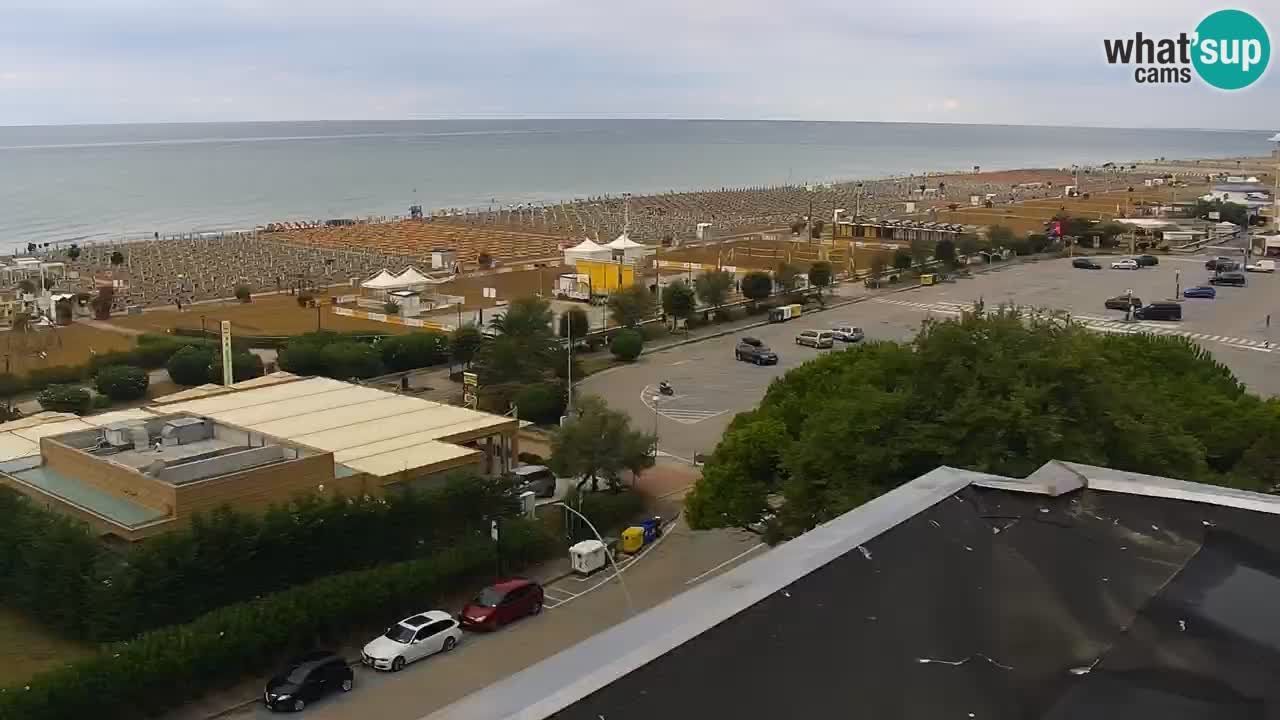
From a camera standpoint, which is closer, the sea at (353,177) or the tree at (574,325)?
the tree at (574,325)

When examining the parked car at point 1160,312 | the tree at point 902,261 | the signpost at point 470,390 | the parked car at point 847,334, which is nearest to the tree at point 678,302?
the parked car at point 847,334

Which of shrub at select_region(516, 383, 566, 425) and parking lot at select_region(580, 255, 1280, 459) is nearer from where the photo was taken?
shrub at select_region(516, 383, 566, 425)

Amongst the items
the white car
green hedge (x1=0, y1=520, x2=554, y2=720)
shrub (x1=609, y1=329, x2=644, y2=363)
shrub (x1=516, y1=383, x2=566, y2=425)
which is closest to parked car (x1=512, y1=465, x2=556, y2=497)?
green hedge (x1=0, y1=520, x2=554, y2=720)

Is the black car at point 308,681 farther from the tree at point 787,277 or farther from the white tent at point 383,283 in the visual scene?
the tree at point 787,277

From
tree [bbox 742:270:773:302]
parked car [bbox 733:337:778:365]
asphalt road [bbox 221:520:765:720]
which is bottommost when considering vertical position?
asphalt road [bbox 221:520:765:720]

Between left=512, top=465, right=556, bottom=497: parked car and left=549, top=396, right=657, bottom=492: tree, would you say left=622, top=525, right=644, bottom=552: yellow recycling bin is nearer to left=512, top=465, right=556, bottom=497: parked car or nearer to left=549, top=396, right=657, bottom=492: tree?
left=549, top=396, right=657, bottom=492: tree

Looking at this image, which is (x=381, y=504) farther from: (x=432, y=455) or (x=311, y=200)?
(x=311, y=200)
